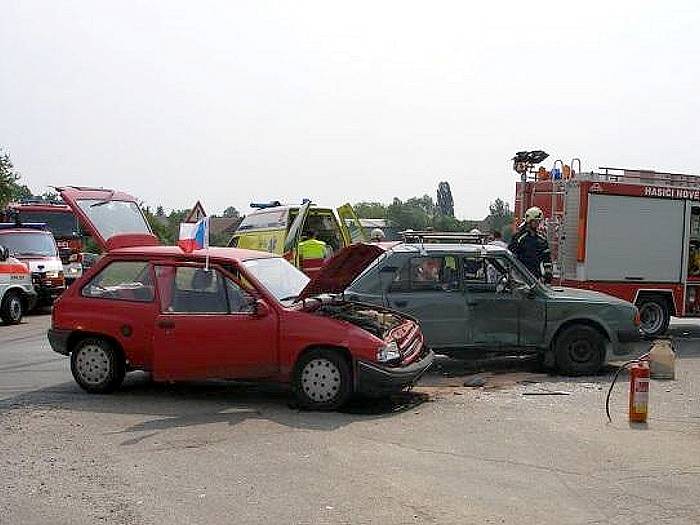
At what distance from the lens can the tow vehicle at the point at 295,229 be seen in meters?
15.3

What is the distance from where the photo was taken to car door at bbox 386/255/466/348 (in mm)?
10062

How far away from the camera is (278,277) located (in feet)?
30.2

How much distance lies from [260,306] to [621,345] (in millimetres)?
4832

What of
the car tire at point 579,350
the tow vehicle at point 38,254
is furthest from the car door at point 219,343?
the tow vehicle at point 38,254

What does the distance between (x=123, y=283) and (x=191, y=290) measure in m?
0.92

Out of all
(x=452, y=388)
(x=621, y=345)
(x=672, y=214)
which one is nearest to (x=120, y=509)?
(x=452, y=388)

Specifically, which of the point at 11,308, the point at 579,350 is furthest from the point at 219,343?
the point at 11,308

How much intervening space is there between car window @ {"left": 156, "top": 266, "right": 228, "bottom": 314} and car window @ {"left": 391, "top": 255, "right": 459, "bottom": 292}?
7.90 feet

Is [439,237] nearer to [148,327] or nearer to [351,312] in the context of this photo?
[351,312]

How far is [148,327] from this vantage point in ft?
29.1

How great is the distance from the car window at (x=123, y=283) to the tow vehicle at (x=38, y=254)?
10640mm

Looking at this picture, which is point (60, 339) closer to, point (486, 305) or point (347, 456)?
point (347, 456)

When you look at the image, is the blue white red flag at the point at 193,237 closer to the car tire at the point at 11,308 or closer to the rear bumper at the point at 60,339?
the rear bumper at the point at 60,339

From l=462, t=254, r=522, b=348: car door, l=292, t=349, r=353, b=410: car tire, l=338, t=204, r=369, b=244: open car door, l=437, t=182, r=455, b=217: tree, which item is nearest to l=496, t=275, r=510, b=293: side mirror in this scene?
l=462, t=254, r=522, b=348: car door
